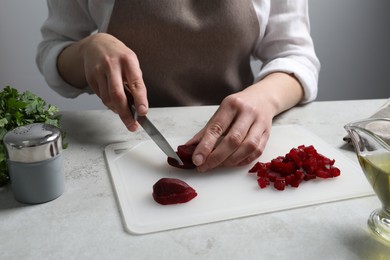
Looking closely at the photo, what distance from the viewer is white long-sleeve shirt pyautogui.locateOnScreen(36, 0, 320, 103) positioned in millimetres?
1064

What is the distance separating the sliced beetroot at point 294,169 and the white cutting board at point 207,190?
0.03 ft

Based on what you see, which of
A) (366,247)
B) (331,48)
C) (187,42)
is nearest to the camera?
(366,247)

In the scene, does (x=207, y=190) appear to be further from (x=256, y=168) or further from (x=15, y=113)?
(x=15, y=113)

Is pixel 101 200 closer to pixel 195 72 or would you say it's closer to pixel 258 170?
pixel 258 170

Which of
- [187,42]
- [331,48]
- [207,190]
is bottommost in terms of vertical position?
[331,48]

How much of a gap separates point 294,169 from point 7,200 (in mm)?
444

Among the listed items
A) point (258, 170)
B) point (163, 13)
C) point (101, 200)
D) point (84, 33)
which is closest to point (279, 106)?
point (258, 170)

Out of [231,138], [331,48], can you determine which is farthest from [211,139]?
[331,48]

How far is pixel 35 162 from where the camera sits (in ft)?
1.98

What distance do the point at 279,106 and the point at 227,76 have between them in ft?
0.86

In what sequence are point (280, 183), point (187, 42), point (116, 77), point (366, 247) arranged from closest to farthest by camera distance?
point (366, 247) < point (280, 183) < point (116, 77) < point (187, 42)

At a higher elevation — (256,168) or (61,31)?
(61,31)

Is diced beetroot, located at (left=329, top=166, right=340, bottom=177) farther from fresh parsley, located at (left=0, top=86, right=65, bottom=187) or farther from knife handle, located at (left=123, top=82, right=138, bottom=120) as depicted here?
fresh parsley, located at (left=0, top=86, right=65, bottom=187)

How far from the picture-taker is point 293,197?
0.66 m
